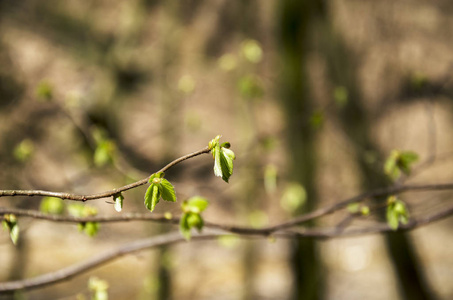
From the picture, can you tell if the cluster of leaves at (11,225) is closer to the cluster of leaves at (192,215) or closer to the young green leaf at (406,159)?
the cluster of leaves at (192,215)

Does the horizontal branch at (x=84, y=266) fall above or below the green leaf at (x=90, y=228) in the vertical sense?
below

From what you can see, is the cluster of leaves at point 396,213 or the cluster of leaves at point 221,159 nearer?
the cluster of leaves at point 221,159

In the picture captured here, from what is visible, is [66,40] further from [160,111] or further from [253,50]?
[253,50]

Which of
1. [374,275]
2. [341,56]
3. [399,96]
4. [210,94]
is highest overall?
[210,94]

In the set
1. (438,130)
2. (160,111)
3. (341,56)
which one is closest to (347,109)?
(341,56)

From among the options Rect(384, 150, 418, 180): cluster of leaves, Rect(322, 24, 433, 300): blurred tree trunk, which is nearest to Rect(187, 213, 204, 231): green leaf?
Rect(384, 150, 418, 180): cluster of leaves

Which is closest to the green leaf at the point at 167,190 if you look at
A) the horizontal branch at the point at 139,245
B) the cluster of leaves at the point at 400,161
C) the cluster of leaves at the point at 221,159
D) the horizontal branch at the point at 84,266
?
the cluster of leaves at the point at 221,159

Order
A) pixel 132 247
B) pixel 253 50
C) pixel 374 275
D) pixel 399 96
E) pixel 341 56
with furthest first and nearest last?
pixel 374 275
pixel 399 96
pixel 341 56
pixel 253 50
pixel 132 247
